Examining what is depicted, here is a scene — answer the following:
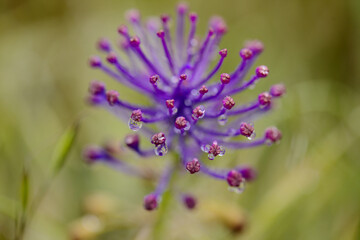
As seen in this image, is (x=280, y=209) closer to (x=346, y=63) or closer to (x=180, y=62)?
(x=180, y=62)

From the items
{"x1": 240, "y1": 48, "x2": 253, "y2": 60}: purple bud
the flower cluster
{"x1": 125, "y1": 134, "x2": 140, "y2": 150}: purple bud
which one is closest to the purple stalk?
the flower cluster

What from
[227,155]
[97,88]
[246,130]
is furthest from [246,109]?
[227,155]

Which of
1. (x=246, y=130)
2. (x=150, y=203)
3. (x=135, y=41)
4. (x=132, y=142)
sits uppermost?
(x=135, y=41)

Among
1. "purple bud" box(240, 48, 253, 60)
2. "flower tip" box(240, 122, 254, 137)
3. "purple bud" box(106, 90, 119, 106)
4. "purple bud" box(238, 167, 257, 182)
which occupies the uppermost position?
"purple bud" box(240, 48, 253, 60)

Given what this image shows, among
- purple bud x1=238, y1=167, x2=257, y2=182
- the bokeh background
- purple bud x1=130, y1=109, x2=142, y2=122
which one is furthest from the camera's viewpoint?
the bokeh background

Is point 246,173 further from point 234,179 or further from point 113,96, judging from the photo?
point 113,96

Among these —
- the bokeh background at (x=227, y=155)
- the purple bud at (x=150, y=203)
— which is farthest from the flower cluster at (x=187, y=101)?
the bokeh background at (x=227, y=155)

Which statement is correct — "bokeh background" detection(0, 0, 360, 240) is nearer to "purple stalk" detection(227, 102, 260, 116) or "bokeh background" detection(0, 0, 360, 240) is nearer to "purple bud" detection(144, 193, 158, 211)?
"purple bud" detection(144, 193, 158, 211)

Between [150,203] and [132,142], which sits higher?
[132,142]
